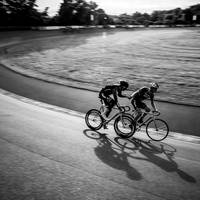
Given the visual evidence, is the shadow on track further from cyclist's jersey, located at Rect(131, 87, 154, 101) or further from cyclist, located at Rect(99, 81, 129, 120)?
cyclist's jersey, located at Rect(131, 87, 154, 101)

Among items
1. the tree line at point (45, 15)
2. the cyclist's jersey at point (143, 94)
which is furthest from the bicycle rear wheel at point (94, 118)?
the tree line at point (45, 15)

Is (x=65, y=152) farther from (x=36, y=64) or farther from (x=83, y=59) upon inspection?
(x=83, y=59)

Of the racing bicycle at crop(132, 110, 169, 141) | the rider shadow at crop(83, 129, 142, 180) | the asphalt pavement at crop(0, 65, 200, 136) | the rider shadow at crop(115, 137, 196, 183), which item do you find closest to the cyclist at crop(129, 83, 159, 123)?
the racing bicycle at crop(132, 110, 169, 141)

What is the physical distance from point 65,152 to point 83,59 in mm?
18423

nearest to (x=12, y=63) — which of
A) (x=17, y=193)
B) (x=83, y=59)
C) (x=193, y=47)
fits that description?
(x=83, y=59)

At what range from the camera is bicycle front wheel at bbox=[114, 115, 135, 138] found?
8492 mm

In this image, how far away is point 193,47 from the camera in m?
29.7

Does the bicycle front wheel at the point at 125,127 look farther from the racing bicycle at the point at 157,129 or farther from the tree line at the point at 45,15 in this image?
the tree line at the point at 45,15

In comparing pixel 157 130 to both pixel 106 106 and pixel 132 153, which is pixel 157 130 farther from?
pixel 106 106

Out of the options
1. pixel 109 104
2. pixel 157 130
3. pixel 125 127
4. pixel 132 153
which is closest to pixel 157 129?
pixel 157 130

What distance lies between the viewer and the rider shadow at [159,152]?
6372 mm

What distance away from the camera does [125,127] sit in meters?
8.73

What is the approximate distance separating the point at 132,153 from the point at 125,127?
1533 millimetres

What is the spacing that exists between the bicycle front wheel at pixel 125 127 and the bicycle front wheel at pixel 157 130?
60 cm
